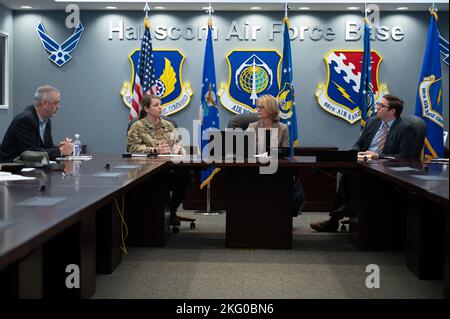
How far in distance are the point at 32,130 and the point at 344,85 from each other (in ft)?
15.2

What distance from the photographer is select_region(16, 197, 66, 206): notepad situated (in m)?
2.30

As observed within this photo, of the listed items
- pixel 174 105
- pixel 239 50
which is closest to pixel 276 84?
pixel 239 50

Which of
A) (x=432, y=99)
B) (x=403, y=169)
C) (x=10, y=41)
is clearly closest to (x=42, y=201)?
(x=403, y=169)

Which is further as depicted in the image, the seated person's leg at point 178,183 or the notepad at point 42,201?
the seated person's leg at point 178,183

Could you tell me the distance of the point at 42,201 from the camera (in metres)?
2.37

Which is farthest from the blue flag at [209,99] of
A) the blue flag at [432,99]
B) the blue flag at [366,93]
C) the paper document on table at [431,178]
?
the paper document on table at [431,178]

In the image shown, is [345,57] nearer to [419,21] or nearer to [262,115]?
[419,21]

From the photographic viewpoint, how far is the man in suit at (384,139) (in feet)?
Result: 17.4

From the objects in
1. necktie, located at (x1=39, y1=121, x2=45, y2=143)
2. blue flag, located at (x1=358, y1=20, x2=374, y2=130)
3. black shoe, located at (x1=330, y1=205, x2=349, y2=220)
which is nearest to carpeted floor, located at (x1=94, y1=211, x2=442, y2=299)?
black shoe, located at (x1=330, y1=205, x2=349, y2=220)

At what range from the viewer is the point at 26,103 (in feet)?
27.2

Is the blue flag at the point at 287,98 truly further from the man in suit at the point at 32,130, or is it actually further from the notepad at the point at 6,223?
the notepad at the point at 6,223

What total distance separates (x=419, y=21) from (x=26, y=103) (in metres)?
5.64

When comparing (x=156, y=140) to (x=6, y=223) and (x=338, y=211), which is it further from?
(x=6, y=223)

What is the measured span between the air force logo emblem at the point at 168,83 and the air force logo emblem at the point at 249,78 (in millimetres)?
535
